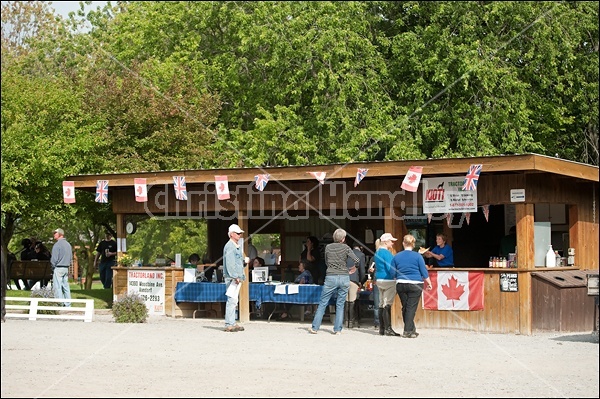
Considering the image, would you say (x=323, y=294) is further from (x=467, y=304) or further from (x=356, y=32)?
(x=356, y=32)

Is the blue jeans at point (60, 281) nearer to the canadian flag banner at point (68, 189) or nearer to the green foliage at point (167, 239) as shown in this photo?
the canadian flag banner at point (68, 189)

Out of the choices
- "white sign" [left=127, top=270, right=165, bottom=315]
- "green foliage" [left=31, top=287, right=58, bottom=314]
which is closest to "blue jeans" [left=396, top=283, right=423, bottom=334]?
"white sign" [left=127, top=270, right=165, bottom=315]

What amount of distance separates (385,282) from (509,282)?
2.25m

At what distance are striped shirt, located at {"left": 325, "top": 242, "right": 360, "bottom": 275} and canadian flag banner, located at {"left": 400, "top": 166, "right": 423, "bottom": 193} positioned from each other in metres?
1.63

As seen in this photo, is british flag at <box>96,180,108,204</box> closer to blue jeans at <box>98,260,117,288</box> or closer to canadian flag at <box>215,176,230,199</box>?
canadian flag at <box>215,176,230,199</box>

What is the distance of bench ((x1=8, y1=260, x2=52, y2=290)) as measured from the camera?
1052 inches

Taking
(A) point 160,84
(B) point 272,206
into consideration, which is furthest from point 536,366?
(A) point 160,84

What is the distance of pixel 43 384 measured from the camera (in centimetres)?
1070

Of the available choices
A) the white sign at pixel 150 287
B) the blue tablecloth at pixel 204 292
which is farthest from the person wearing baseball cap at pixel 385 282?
the white sign at pixel 150 287

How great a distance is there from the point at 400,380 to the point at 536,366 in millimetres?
2210

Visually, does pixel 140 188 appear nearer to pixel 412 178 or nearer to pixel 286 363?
pixel 412 178

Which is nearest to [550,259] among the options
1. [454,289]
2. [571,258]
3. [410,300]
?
[571,258]

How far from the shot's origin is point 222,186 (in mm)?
19188

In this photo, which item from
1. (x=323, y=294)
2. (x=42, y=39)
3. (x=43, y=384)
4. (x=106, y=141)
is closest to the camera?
(x=43, y=384)
